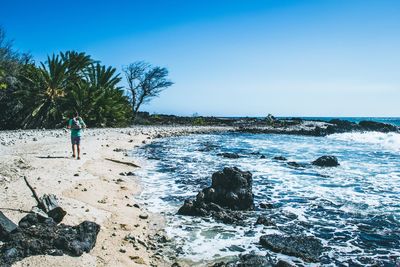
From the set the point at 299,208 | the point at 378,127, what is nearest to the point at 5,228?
the point at 299,208

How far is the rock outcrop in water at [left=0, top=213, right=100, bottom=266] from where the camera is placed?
4.47m

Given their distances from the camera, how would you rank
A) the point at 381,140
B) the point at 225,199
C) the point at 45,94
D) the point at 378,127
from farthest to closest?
the point at 378,127, the point at 381,140, the point at 45,94, the point at 225,199

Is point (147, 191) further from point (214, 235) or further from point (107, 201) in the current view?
point (214, 235)

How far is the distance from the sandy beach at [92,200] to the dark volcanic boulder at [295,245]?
1.91 meters

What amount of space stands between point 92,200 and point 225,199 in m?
3.21

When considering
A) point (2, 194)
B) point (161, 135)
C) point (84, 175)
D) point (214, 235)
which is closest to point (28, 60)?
point (161, 135)

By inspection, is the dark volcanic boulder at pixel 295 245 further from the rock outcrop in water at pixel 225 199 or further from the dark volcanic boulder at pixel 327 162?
the dark volcanic boulder at pixel 327 162

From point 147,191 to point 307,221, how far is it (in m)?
4.53

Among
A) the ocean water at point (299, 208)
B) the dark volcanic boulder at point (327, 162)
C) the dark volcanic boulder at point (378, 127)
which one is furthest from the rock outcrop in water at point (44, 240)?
the dark volcanic boulder at point (378, 127)

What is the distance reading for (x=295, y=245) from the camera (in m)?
5.98

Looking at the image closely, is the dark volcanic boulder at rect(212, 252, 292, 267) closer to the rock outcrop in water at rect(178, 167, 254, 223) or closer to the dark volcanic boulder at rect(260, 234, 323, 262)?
the dark volcanic boulder at rect(260, 234, 323, 262)

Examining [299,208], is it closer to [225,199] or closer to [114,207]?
[225,199]

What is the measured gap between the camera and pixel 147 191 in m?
9.66

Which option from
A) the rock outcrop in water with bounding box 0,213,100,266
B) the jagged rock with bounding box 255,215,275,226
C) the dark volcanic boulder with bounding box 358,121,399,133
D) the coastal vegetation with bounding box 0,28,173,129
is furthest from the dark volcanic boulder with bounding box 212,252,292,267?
the dark volcanic boulder with bounding box 358,121,399,133
